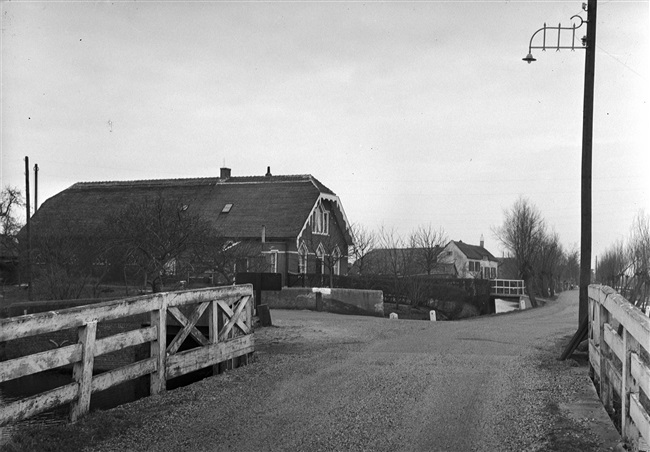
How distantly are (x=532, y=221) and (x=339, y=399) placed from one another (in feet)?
173

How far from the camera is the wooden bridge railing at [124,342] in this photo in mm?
6305

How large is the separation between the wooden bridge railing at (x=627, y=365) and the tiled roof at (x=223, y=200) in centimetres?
3337

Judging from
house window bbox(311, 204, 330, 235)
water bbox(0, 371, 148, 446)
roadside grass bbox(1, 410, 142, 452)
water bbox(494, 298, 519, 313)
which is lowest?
water bbox(494, 298, 519, 313)

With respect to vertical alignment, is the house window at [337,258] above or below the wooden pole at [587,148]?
below

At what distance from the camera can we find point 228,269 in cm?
2812

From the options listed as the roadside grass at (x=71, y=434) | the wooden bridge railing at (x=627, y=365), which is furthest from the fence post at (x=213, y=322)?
the wooden bridge railing at (x=627, y=365)

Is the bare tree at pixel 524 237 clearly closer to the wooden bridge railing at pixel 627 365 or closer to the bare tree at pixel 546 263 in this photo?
the bare tree at pixel 546 263

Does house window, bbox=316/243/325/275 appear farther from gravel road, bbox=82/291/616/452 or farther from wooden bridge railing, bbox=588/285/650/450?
wooden bridge railing, bbox=588/285/650/450

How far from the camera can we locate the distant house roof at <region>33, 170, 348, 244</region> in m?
42.3

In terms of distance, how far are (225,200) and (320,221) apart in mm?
6349

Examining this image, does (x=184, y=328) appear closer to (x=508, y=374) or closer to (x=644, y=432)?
(x=508, y=374)

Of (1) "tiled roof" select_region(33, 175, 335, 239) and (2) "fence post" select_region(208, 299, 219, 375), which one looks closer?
(2) "fence post" select_region(208, 299, 219, 375)

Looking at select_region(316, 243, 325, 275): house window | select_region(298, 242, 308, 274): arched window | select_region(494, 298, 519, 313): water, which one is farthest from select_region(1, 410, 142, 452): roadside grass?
select_region(494, 298, 519, 313): water

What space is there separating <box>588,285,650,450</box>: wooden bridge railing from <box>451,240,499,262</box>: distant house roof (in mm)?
86902
